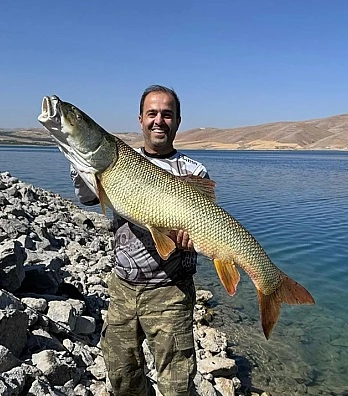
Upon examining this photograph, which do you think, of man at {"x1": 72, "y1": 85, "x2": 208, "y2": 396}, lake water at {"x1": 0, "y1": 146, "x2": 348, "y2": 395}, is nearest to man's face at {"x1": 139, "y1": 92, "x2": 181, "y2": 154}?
man at {"x1": 72, "y1": 85, "x2": 208, "y2": 396}

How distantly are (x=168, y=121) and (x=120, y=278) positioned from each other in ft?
4.53

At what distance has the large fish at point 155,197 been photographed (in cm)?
348

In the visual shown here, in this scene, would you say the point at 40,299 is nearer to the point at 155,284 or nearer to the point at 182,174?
the point at 155,284

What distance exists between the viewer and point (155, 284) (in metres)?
3.85

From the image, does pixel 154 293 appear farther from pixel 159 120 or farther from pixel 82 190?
pixel 159 120

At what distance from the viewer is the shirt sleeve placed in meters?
3.85

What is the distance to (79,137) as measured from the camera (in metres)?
3.45

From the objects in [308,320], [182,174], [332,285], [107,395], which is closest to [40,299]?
[107,395]

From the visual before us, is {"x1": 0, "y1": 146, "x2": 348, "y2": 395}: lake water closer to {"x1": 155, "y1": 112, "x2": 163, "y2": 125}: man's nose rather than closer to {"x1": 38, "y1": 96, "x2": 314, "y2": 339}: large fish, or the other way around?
{"x1": 38, "y1": 96, "x2": 314, "y2": 339}: large fish

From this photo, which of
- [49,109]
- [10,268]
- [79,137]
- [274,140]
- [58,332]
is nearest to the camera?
[49,109]

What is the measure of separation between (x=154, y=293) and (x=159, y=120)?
55.7 inches

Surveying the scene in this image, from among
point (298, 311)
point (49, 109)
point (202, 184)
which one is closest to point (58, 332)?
point (202, 184)

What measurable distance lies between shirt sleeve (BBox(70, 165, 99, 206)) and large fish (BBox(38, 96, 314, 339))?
0.26m

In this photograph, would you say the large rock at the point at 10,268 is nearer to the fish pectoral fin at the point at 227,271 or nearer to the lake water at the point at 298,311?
the fish pectoral fin at the point at 227,271
